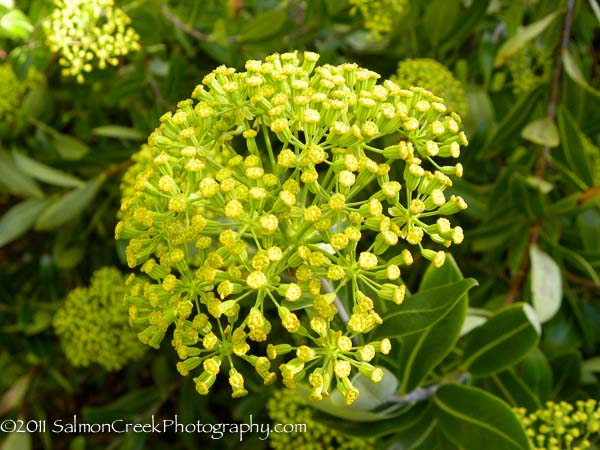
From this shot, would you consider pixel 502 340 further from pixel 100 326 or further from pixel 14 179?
pixel 14 179

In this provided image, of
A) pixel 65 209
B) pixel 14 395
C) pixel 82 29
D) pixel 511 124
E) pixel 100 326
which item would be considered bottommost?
pixel 14 395

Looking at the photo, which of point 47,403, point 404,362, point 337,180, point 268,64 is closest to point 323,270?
point 337,180

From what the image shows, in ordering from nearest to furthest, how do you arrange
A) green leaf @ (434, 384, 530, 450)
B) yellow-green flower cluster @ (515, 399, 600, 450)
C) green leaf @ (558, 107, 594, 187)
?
1. green leaf @ (434, 384, 530, 450)
2. yellow-green flower cluster @ (515, 399, 600, 450)
3. green leaf @ (558, 107, 594, 187)

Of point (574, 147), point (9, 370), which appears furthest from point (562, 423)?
point (9, 370)

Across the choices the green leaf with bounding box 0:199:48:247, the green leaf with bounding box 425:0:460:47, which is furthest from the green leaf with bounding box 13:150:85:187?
the green leaf with bounding box 425:0:460:47

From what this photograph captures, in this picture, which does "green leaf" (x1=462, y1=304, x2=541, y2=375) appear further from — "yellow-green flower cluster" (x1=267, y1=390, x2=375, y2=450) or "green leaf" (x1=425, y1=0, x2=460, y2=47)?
"green leaf" (x1=425, y1=0, x2=460, y2=47)

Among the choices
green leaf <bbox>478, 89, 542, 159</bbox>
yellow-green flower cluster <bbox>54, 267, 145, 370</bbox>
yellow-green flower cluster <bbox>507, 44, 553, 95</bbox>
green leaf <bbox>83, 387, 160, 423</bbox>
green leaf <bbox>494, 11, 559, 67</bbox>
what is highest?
green leaf <bbox>494, 11, 559, 67</bbox>
